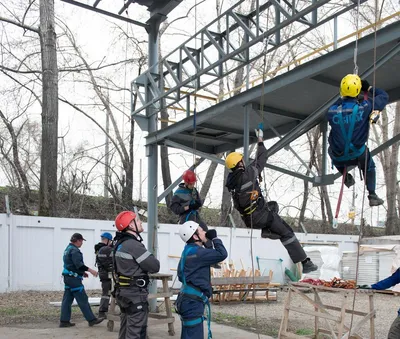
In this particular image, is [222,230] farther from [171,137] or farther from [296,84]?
[296,84]

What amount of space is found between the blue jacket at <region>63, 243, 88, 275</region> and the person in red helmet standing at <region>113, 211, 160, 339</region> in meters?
3.00

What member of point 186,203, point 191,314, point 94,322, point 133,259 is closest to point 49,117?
point 94,322

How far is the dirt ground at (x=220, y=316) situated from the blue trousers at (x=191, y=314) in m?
1.85

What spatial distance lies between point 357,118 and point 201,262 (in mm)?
2745

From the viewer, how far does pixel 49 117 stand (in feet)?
60.1

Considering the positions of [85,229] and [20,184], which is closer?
[85,229]

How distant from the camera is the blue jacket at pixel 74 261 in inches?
382

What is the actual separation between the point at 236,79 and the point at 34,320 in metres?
16.7

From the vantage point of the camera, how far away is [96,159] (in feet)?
75.2

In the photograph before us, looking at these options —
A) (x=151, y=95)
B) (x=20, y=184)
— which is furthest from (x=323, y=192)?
(x=151, y=95)

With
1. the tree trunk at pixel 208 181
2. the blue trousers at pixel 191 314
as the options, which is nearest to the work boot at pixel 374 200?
the blue trousers at pixel 191 314

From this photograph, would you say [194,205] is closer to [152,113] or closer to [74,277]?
[74,277]

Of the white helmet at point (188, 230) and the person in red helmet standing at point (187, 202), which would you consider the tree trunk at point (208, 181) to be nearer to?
the person in red helmet standing at point (187, 202)

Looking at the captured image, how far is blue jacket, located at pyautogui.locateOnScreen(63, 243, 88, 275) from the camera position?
9711 mm
